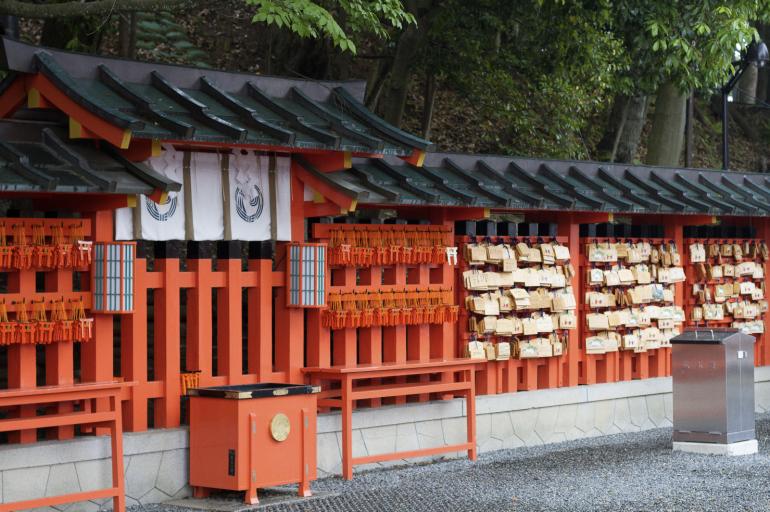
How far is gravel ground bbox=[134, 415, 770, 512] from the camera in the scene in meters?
9.30

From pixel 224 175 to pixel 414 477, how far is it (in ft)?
10.9

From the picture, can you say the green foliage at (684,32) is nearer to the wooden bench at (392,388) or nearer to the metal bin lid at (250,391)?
the wooden bench at (392,388)

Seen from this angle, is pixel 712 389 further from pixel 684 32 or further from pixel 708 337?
pixel 684 32

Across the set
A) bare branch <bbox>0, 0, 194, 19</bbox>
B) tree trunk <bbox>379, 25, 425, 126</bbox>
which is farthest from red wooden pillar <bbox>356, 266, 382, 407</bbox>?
tree trunk <bbox>379, 25, 425, 126</bbox>

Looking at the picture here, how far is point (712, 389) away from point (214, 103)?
6002mm

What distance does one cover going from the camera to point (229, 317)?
10102mm

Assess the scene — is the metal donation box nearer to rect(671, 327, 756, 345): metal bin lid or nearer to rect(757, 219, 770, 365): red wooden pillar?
rect(671, 327, 756, 345): metal bin lid

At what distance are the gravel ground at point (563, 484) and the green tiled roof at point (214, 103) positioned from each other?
3.01m

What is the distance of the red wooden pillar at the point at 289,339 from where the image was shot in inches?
419

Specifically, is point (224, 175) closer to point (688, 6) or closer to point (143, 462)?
point (143, 462)

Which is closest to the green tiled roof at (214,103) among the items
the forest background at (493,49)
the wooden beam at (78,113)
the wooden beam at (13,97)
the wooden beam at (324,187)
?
the wooden beam at (78,113)

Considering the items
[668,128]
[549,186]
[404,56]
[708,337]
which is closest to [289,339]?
[549,186]

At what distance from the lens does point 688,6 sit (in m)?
15.5

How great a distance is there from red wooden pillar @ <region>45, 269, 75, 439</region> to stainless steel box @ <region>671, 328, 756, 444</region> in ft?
21.4
